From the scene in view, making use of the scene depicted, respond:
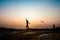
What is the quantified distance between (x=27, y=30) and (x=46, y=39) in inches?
267

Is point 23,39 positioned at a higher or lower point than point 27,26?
lower

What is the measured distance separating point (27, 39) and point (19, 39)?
95 centimetres

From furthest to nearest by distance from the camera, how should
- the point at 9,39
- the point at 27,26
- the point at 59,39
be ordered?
the point at 27,26 → the point at 9,39 → the point at 59,39

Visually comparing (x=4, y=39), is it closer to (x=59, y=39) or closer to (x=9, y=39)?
(x=9, y=39)

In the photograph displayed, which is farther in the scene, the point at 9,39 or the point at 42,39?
the point at 9,39

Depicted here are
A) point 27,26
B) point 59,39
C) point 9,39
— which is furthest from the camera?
point 27,26

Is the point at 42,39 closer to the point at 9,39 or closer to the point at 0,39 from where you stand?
the point at 9,39

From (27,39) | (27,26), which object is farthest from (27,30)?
(27,39)

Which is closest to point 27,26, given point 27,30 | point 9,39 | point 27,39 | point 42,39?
point 27,30

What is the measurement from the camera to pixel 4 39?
12.9 metres

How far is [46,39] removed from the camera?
10742mm

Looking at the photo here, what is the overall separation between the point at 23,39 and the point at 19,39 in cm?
50

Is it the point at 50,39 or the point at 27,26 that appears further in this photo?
the point at 27,26

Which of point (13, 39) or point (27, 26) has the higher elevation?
point (27, 26)
